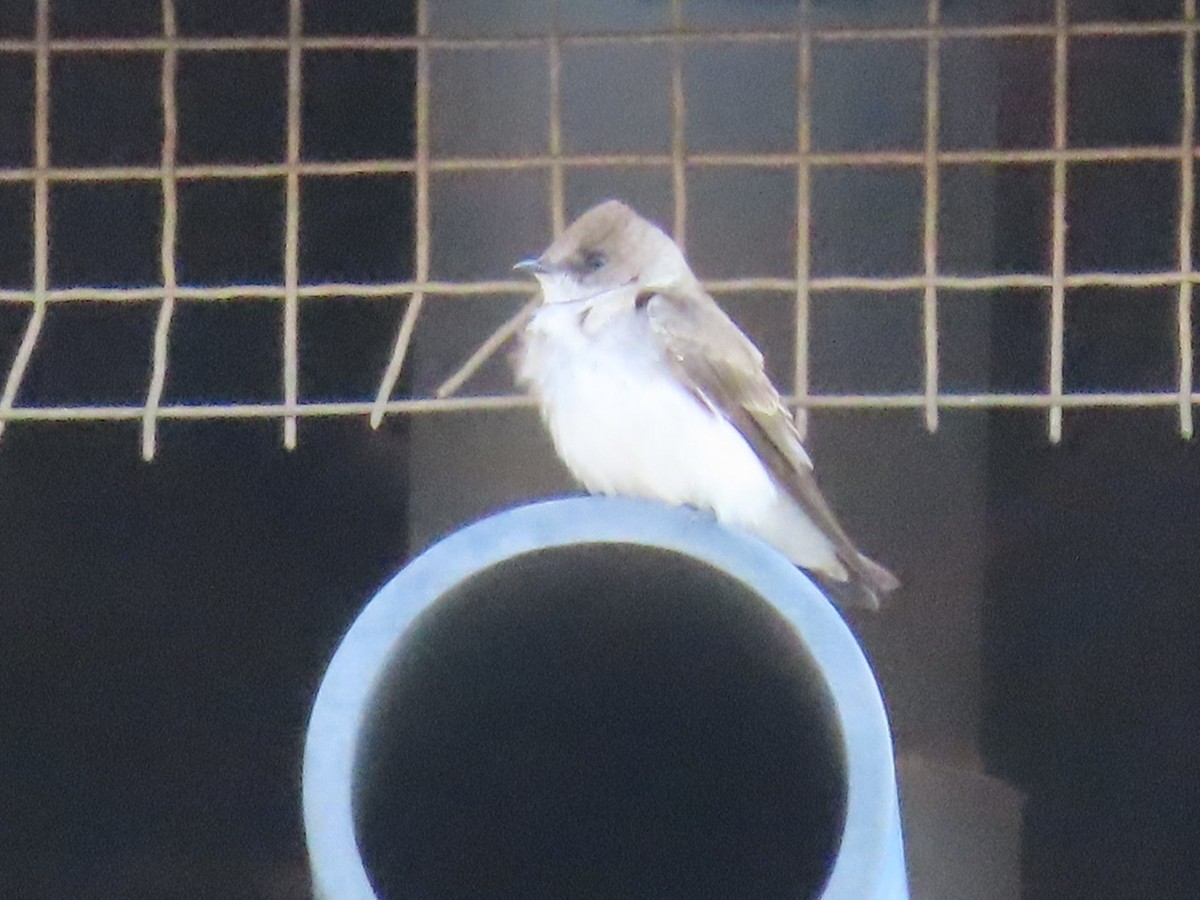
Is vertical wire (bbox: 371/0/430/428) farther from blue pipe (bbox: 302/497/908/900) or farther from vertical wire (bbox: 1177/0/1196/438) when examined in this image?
vertical wire (bbox: 1177/0/1196/438)

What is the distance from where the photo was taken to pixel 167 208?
3.14 ft

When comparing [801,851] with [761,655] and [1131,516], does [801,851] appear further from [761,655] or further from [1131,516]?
[1131,516]

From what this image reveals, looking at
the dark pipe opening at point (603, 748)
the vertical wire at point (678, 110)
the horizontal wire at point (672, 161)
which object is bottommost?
the dark pipe opening at point (603, 748)

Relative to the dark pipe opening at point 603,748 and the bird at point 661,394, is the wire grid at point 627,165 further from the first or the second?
the dark pipe opening at point 603,748

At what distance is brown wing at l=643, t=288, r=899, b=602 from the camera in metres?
0.93

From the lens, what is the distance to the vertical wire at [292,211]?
0.94 meters

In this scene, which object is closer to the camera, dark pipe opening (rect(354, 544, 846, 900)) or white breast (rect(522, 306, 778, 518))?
dark pipe opening (rect(354, 544, 846, 900))

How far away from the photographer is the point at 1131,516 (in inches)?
36.5

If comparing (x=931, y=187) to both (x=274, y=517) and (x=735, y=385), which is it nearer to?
(x=735, y=385)

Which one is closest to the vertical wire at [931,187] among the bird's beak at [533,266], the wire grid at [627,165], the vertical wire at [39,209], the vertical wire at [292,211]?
the wire grid at [627,165]

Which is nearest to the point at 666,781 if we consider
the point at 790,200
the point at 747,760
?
the point at 747,760

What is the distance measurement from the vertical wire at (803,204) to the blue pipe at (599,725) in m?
0.17

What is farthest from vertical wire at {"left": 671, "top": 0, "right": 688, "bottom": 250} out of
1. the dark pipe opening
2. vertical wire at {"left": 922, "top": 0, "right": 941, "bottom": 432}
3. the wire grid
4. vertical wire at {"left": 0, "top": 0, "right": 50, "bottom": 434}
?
vertical wire at {"left": 0, "top": 0, "right": 50, "bottom": 434}

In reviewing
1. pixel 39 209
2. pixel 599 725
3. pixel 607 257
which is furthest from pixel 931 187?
pixel 39 209
